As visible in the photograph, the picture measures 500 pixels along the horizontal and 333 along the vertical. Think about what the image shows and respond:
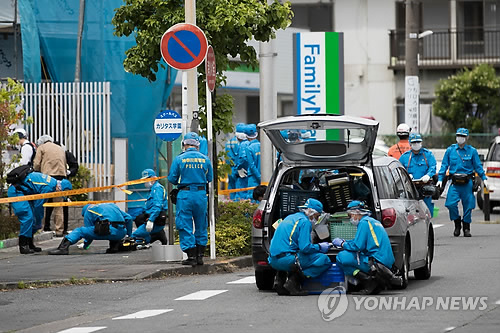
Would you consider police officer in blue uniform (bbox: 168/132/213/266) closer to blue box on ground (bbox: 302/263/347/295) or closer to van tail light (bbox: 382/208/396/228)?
blue box on ground (bbox: 302/263/347/295)

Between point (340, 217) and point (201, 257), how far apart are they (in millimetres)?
3101

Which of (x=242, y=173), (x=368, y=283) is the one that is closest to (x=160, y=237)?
(x=242, y=173)

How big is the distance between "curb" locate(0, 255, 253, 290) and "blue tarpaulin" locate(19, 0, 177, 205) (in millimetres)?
8592

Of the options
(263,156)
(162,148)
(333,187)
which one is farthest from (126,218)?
(162,148)

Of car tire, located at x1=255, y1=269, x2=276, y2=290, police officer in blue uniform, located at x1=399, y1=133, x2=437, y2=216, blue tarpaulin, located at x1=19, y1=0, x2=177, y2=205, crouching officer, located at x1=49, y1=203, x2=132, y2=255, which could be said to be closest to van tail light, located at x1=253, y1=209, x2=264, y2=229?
car tire, located at x1=255, y1=269, x2=276, y2=290

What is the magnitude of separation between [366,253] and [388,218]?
618mm

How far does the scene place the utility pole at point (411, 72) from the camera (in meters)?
28.5

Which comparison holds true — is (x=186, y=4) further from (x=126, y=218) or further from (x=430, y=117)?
(x=430, y=117)

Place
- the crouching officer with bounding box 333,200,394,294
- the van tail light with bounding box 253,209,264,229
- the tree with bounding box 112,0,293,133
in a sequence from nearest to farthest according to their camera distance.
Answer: the crouching officer with bounding box 333,200,394,294, the van tail light with bounding box 253,209,264,229, the tree with bounding box 112,0,293,133

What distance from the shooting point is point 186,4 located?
1658cm

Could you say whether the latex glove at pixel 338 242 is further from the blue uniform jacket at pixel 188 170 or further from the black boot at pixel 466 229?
the black boot at pixel 466 229

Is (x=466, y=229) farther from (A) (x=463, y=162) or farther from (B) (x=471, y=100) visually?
(B) (x=471, y=100)

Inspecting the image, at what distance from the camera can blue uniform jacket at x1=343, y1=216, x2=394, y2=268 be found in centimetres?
1246

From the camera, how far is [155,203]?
19.0 m
